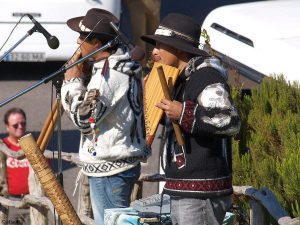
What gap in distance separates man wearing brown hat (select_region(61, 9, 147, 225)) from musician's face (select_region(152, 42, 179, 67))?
43 cm

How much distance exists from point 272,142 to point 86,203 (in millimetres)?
1204

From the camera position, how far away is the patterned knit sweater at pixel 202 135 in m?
4.93

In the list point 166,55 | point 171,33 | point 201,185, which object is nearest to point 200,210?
point 201,185

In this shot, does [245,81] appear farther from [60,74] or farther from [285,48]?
[60,74]

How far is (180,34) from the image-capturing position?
5184 mm

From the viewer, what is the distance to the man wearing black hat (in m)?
4.94

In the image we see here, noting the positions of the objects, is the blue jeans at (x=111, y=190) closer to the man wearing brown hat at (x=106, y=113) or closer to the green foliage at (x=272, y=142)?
the man wearing brown hat at (x=106, y=113)

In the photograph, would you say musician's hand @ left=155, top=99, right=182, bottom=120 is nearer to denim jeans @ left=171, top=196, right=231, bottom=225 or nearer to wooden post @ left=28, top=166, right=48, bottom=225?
denim jeans @ left=171, top=196, right=231, bottom=225

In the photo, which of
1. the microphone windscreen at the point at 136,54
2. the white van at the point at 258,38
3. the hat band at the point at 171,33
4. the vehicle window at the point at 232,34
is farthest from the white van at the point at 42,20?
the hat band at the point at 171,33

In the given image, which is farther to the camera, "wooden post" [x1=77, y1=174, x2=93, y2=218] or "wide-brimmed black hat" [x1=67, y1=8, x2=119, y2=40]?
"wooden post" [x1=77, y1=174, x2=93, y2=218]

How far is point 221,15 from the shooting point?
9.30 metres

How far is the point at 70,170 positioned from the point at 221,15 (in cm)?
202

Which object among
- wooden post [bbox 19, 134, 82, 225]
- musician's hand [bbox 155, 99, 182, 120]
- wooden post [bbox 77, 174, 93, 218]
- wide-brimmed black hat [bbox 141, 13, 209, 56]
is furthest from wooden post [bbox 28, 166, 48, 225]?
musician's hand [bbox 155, 99, 182, 120]

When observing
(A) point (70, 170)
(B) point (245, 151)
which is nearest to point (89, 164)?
(B) point (245, 151)
